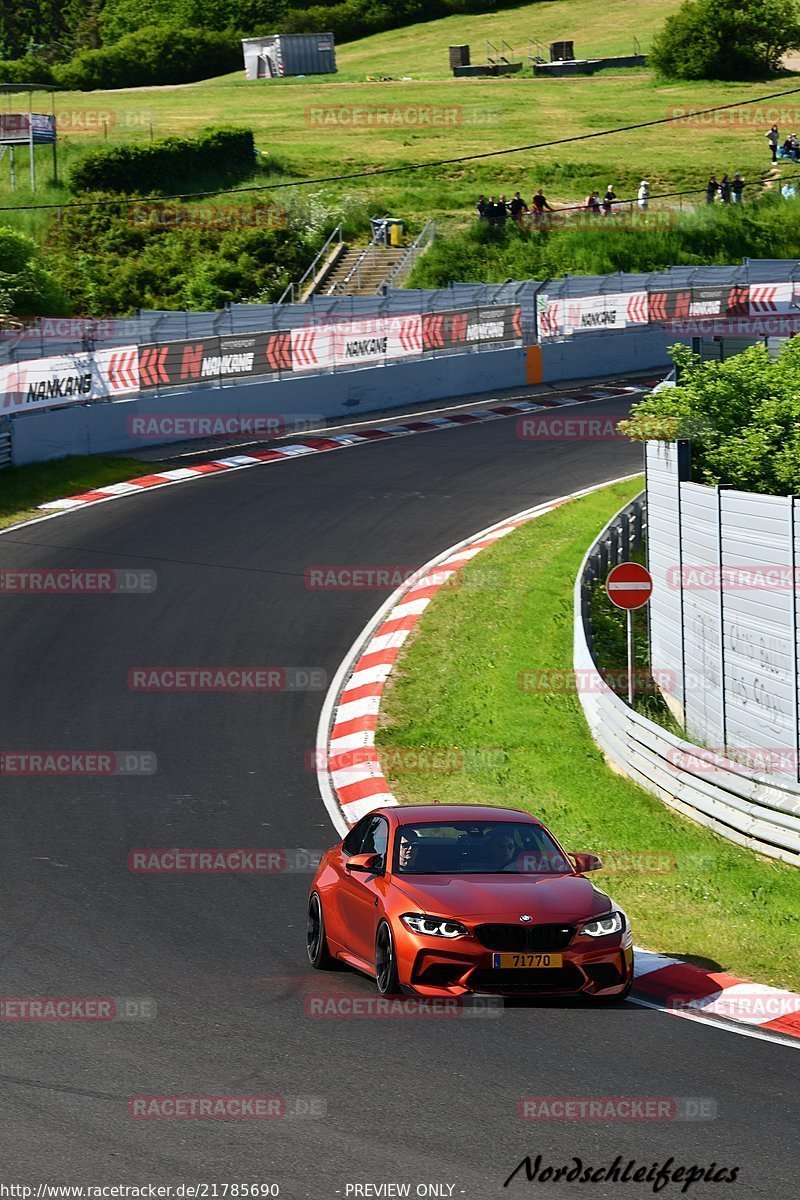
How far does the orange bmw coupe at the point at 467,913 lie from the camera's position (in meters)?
10.1

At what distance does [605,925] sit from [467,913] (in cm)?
90

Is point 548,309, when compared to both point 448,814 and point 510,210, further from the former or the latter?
point 448,814

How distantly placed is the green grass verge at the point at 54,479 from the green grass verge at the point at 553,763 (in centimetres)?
788

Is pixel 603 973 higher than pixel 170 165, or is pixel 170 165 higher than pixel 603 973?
pixel 170 165

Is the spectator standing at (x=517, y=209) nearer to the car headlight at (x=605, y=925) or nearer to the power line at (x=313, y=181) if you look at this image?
the power line at (x=313, y=181)

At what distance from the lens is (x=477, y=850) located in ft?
37.0

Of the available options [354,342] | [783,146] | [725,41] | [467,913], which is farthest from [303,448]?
[725,41]

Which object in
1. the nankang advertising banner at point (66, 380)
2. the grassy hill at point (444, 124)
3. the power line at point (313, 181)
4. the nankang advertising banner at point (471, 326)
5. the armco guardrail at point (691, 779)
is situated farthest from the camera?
the grassy hill at point (444, 124)

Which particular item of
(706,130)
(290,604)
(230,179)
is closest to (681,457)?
(290,604)

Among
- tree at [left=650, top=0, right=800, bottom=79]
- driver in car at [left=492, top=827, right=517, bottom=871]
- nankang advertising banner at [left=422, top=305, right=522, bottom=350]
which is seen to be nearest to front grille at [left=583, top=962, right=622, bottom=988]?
driver in car at [left=492, top=827, right=517, bottom=871]

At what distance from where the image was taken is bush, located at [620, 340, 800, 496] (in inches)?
772

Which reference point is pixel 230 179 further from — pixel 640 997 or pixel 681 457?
pixel 640 997

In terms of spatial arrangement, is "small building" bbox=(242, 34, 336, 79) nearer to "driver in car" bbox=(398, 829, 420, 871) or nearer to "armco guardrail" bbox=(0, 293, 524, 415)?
"armco guardrail" bbox=(0, 293, 524, 415)

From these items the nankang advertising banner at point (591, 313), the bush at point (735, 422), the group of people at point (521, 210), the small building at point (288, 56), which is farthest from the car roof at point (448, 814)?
the small building at point (288, 56)
